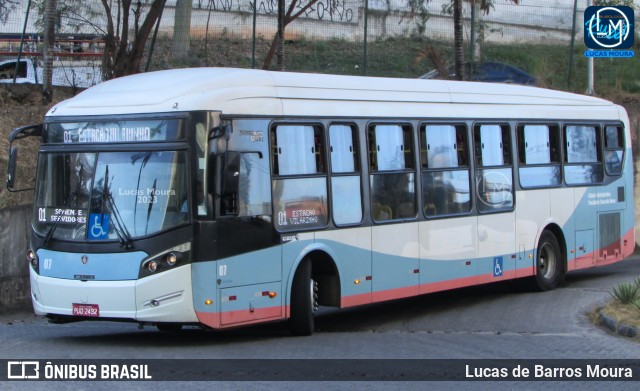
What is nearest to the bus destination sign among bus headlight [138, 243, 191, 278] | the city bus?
the city bus

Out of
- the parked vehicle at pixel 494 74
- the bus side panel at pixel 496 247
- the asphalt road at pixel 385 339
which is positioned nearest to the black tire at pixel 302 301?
the asphalt road at pixel 385 339

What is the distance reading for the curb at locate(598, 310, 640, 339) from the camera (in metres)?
12.4

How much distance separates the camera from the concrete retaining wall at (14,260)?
1608cm

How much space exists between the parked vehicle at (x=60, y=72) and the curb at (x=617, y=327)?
45.9ft

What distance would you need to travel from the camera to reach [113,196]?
36.0ft

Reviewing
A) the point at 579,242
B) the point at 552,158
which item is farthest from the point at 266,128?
the point at 579,242

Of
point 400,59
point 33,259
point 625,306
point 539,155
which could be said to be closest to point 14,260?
point 33,259

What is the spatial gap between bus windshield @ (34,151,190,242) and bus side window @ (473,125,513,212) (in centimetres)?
644

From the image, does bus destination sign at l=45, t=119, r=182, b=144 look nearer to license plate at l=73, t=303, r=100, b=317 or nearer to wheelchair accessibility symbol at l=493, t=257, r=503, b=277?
license plate at l=73, t=303, r=100, b=317

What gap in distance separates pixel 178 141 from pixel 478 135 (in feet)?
21.6

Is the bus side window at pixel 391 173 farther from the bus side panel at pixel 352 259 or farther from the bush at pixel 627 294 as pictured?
the bush at pixel 627 294

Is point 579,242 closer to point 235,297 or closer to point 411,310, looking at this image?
point 411,310

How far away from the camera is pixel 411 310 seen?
15.8m

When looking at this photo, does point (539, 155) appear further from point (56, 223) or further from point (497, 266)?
point (56, 223)
